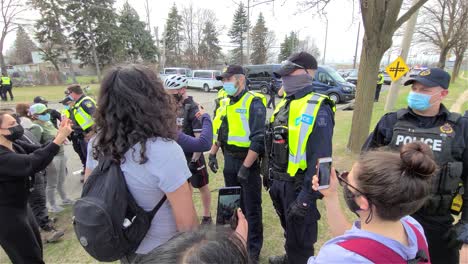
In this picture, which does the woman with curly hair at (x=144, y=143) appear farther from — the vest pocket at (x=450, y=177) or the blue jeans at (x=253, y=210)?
the vest pocket at (x=450, y=177)

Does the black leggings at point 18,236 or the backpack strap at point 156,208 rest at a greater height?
the backpack strap at point 156,208

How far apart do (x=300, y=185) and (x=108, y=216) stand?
1.59 m

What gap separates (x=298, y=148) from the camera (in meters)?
2.23

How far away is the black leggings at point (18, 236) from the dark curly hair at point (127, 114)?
1.57 metres

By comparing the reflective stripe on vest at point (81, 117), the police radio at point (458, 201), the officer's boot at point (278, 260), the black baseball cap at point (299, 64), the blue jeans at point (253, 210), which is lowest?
the officer's boot at point (278, 260)

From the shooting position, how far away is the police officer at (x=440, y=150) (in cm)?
199

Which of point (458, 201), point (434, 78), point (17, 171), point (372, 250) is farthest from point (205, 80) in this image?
point (372, 250)

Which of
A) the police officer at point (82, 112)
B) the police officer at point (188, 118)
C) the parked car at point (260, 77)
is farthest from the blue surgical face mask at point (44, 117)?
the parked car at point (260, 77)

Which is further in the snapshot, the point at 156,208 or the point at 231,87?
the point at 231,87

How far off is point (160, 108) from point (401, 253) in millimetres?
1340

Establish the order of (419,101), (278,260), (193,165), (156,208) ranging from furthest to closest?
1. (193,165)
2. (278,260)
3. (419,101)
4. (156,208)

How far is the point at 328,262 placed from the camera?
112cm

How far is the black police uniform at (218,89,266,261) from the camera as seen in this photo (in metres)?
2.91

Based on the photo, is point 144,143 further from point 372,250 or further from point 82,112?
point 82,112
